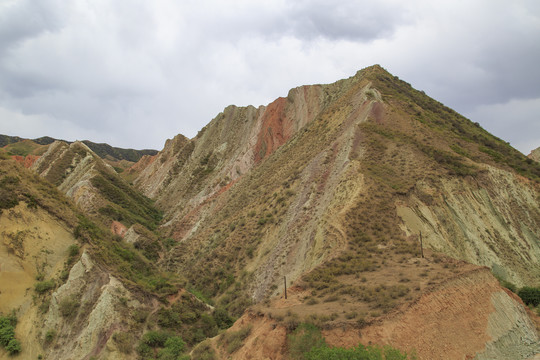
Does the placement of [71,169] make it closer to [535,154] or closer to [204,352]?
[204,352]

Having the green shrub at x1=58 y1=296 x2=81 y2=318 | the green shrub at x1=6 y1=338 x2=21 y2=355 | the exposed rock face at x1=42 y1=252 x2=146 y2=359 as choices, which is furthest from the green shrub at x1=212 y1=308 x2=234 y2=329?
the green shrub at x1=6 y1=338 x2=21 y2=355

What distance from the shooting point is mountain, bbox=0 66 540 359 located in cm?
1089

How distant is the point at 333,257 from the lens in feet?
53.2

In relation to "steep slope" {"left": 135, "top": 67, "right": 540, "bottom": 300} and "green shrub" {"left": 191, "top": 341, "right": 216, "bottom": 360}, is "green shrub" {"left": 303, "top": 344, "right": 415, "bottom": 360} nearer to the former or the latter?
"green shrub" {"left": 191, "top": 341, "right": 216, "bottom": 360}

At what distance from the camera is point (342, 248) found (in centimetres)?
1672

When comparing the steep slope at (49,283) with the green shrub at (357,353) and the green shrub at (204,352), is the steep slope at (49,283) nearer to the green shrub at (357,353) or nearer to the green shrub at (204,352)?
the green shrub at (204,352)

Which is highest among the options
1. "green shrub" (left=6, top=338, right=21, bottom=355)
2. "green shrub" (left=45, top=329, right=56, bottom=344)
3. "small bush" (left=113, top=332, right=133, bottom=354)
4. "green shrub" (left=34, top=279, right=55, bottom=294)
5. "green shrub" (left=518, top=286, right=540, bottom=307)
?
"green shrub" (left=518, top=286, right=540, bottom=307)

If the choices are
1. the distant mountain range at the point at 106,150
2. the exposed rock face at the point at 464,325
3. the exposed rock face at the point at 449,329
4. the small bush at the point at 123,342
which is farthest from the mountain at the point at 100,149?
the exposed rock face at the point at 464,325

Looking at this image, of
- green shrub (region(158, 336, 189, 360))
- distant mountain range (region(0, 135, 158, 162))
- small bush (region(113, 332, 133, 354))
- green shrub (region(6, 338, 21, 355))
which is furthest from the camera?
distant mountain range (region(0, 135, 158, 162))

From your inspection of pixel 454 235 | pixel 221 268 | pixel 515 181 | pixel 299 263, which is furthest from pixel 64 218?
pixel 515 181

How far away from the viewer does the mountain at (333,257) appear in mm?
10891

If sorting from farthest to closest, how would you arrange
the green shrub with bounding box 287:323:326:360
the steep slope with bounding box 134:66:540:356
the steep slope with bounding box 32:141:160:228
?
the steep slope with bounding box 32:141:160:228 < the steep slope with bounding box 134:66:540:356 < the green shrub with bounding box 287:323:326:360

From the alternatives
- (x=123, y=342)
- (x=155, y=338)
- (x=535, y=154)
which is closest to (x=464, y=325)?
(x=155, y=338)

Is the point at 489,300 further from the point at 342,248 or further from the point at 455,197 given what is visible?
the point at 455,197
